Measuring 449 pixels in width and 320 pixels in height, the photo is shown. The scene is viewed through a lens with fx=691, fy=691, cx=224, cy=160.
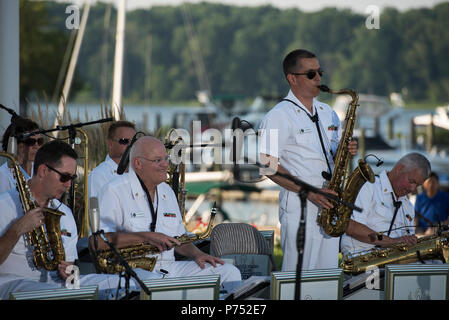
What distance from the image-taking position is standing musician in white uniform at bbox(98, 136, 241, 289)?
4.38 meters

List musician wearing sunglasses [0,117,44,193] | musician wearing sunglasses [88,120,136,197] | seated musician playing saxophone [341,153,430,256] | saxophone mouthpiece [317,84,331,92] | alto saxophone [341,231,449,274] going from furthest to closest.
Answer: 1. musician wearing sunglasses [88,120,136,197]
2. seated musician playing saxophone [341,153,430,256]
3. alto saxophone [341,231,449,274]
4. musician wearing sunglasses [0,117,44,193]
5. saxophone mouthpiece [317,84,331,92]

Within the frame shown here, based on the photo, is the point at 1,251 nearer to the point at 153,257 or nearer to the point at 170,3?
the point at 153,257

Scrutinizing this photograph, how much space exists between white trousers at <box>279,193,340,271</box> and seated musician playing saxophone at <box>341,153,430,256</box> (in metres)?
0.51

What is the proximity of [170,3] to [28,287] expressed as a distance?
186 feet

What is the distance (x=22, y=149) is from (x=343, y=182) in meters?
2.46

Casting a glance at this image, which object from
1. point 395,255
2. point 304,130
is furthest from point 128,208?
point 395,255

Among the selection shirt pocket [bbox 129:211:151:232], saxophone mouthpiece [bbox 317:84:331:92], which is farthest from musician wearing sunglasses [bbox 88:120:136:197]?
saxophone mouthpiece [bbox 317:84:331:92]

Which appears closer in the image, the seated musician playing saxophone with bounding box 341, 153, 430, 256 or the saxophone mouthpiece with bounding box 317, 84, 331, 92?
the saxophone mouthpiece with bounding box 317, 84, 331, 92

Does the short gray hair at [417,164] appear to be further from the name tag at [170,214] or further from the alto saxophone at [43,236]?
the alto saxophone at [43,236]

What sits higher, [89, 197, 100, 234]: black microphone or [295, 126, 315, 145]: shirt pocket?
[295, 126, 315, 145]: shirt pocket

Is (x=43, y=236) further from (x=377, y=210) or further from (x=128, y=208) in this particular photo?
(x=377, y=210)

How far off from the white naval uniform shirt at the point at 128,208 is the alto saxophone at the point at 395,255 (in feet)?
4.86

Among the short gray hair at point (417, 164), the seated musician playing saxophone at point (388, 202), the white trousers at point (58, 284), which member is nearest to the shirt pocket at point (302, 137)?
the seated musician playing saxophone at point (388, 202)

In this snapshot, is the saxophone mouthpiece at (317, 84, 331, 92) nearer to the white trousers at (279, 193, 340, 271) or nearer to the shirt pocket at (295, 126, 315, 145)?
the shirt pocket at (295, 126, 315, 145)
